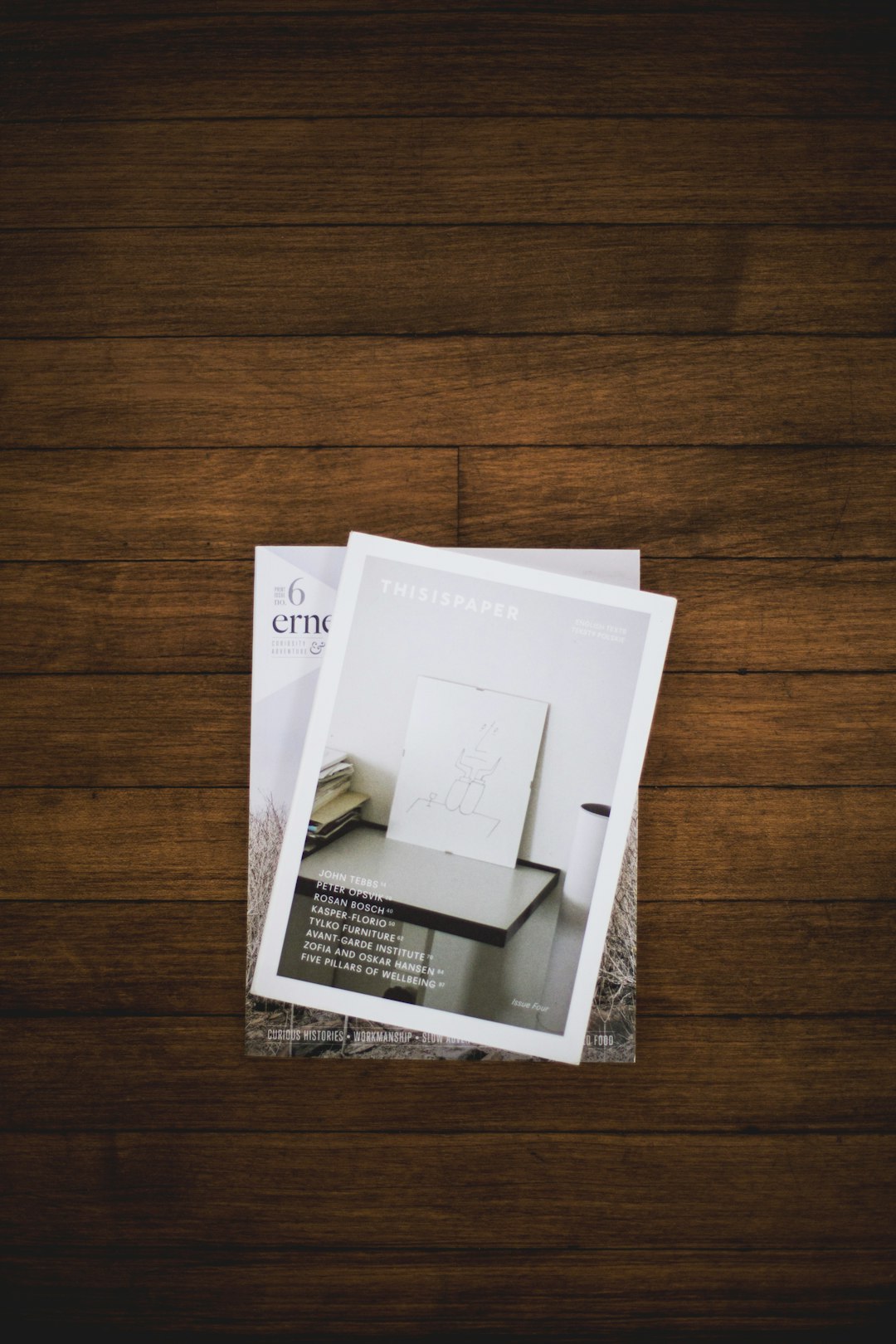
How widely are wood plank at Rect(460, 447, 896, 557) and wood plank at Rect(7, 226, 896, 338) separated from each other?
0.35 feet

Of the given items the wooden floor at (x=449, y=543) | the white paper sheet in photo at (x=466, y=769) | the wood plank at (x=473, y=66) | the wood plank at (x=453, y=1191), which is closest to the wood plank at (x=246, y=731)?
the wooden floor at (x=449, y=543)

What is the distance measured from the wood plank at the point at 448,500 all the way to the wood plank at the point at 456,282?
0.34 feet

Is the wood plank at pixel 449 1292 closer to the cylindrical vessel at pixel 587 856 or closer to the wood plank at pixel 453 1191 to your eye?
the wood plank at pixel 453 1191

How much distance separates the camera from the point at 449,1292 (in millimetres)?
568

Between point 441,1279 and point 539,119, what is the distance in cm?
90

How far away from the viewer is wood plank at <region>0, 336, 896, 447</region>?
0.59 meters

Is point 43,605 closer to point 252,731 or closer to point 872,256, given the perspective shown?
point 252,731

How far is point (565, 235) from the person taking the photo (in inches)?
23.4

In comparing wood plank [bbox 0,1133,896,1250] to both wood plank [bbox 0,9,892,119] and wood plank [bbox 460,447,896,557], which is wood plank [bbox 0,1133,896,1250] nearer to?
wood plank [bbox 460,447,896,557]

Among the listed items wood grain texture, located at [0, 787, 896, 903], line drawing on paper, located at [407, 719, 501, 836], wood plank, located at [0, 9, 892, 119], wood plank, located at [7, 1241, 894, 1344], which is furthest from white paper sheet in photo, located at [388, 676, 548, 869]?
wood plank, located at [0, 9, 892, 119]

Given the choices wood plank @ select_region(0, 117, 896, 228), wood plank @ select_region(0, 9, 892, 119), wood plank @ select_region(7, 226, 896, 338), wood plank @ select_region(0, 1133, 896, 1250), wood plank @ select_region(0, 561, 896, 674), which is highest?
wood plank @ select_region(0, 9, 892, 119)

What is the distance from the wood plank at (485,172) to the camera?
596 millimetres

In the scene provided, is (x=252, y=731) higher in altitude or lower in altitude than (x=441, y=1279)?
higher

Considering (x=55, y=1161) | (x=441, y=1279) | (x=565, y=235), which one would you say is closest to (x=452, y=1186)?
(x=441, y=1279)
